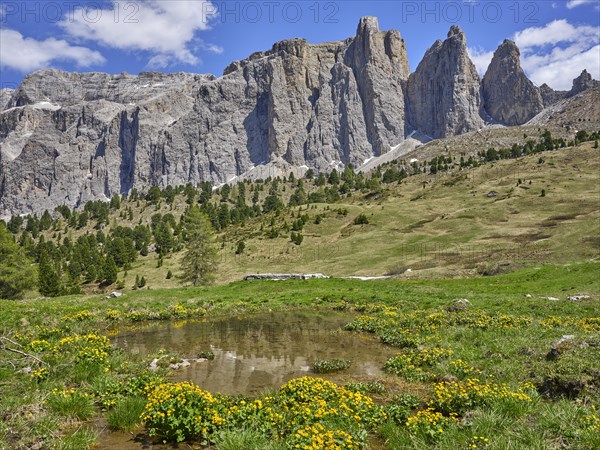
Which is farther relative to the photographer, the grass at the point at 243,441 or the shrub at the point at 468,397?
the shrub at the point at 468,397

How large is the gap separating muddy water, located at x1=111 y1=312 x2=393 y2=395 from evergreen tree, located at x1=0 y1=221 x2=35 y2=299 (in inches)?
1999

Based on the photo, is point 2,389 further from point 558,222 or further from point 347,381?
point 558,222

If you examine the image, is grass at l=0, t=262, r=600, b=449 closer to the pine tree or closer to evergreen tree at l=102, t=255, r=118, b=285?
the pine tree

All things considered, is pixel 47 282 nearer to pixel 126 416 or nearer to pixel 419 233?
pixel 419 233

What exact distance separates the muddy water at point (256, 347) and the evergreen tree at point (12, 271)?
50782 millimetres

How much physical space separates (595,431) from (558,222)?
291 ft

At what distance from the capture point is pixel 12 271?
6106 centimetres

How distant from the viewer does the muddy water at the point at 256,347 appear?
1447cm

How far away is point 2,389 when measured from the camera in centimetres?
1096

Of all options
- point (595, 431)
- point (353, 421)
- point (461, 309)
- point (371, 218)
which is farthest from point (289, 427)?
point (371, 218)

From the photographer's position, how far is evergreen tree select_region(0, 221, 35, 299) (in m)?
60.8

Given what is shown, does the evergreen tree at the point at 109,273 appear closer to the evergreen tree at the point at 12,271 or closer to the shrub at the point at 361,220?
the evergreen tree at the point at 12,271

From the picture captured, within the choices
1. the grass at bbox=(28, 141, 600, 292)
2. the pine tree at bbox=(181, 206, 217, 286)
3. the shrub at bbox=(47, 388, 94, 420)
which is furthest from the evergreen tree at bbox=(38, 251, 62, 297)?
the shrub at bbox=(47, 388, 94, 420)

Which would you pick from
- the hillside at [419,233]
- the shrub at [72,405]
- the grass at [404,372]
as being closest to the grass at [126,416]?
the grass at [404,372]
